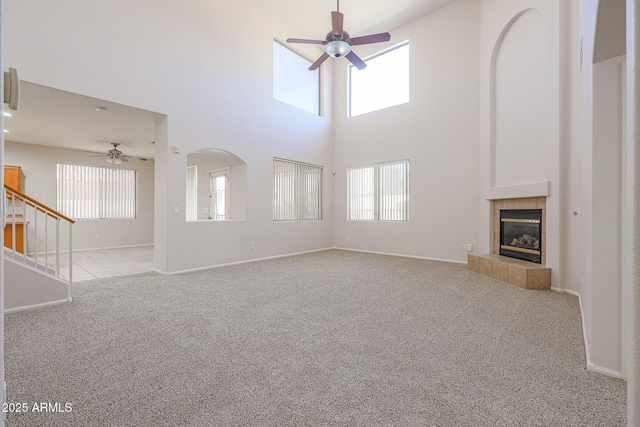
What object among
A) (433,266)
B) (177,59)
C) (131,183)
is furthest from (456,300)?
(131,183)

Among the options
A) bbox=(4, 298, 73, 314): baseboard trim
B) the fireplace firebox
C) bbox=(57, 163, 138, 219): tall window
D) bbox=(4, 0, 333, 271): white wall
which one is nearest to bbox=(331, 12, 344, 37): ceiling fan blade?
bbox=(4, 0, 333, 271): white wall

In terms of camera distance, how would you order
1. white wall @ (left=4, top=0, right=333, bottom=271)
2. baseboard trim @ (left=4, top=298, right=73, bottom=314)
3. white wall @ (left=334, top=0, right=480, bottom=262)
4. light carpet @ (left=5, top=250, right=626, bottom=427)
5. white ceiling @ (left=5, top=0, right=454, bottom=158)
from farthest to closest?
1. white wall @ (left=334, top=0, right=480, bottom=262)
2. white ceiling @ (left=5, top=0, right=454, bottom=158)
3. white wall @ (left=4, top=0, right=333, bottom=271)
4. baseboard trim @ (left=4, top=298, right=73, bottom=314)
5. light carpet @ (left=5, top=250, right=626, bottom=427)

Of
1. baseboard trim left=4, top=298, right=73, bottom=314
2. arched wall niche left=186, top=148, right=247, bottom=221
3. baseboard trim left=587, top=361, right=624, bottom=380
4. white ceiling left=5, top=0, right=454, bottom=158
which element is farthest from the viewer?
arched wall niche left=186, top=148, right=247, bottom=221

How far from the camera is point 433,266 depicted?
5.13m

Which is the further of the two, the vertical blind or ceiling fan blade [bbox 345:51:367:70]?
the vertical blind

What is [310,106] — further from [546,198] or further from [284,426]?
[284,426]

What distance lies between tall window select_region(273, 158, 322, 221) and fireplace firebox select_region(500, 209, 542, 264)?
4029 mm

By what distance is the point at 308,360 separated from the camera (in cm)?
193

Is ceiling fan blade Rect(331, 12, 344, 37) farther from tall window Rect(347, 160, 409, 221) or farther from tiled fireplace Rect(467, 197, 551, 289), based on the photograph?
tiled fireplace Rect(467, 197, 551, 289)

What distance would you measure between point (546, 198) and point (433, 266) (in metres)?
1.98

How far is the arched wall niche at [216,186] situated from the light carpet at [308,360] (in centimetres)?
273

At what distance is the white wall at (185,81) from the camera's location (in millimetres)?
3484

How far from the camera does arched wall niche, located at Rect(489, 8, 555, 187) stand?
4043 mm

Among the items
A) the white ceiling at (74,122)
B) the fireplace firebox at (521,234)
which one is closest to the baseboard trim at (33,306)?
the white ceiling at (74,122)
